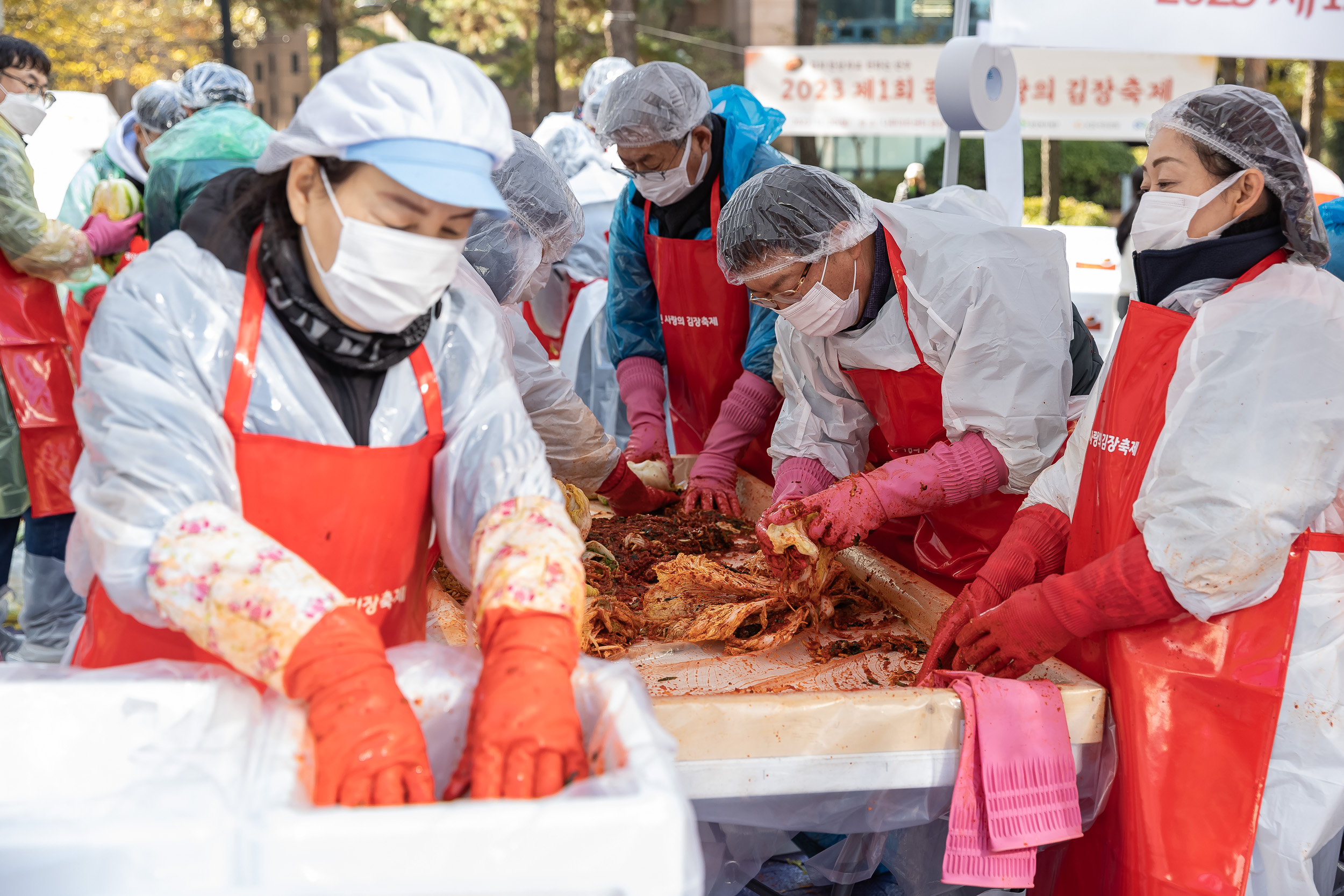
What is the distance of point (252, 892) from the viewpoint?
1049 millimetres

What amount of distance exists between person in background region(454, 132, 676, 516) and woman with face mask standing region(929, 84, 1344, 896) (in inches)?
59.0

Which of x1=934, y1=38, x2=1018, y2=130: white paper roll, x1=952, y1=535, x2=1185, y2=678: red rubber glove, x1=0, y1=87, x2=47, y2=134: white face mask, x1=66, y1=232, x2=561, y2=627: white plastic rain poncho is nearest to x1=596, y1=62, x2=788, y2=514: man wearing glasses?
x1=934, y1=38, x2=1018, y2=130: white paper roll

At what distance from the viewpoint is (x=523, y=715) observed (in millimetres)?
1226

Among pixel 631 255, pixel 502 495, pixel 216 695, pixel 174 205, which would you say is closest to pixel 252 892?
pixel 216 695

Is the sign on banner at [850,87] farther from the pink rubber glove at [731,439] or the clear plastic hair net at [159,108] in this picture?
the pink rubber glove at [731,439]

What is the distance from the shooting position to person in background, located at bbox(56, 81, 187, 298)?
4977 millimetres

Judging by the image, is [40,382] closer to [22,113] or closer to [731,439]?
[22,113]

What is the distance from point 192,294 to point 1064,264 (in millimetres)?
2052

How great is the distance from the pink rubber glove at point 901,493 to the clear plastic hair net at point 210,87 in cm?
379

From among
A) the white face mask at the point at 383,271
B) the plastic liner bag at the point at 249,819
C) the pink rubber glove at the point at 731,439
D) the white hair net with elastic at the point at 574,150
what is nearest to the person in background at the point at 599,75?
the white hair net with elastic at the point at 574,150

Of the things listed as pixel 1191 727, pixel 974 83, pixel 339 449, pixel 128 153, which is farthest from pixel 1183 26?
pixel 128 153

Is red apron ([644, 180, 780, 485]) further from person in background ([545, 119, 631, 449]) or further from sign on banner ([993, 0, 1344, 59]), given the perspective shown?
sign on banner ([993, 0, 1344, 59])

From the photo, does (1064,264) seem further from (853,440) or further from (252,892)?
(252,892)

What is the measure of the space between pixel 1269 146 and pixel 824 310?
103 cm
